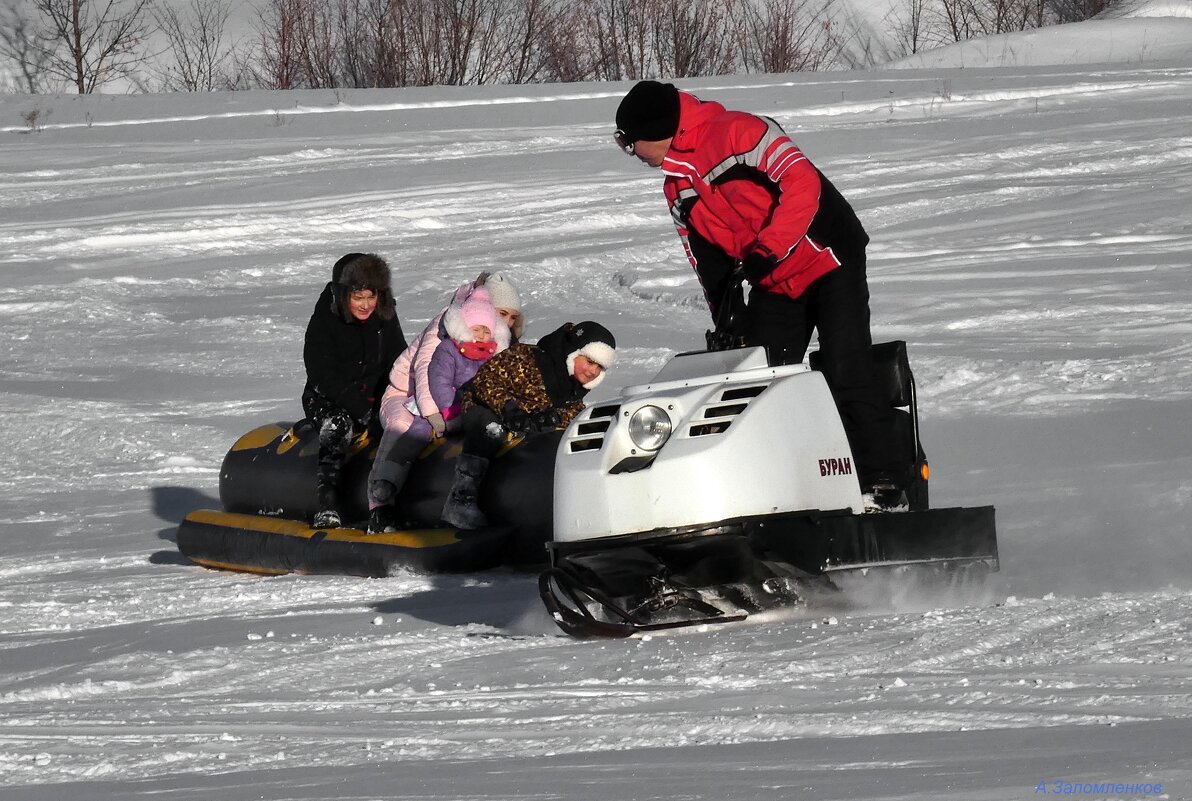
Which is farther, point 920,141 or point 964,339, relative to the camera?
point 920,141

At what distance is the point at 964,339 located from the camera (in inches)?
425

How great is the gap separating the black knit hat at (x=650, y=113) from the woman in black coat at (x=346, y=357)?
2457 millimetres

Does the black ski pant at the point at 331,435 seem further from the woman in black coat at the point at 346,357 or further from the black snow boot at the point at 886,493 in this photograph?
the black snow boot at the point at 886,493

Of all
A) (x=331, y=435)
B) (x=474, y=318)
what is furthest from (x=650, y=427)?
(x=331, y=435)

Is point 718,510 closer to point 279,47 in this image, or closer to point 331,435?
point 331,435

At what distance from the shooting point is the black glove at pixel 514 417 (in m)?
6.72

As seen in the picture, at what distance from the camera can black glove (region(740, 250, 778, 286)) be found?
529 centimetres

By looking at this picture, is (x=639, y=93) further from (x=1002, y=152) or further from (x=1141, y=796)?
(x=1002, y=152)

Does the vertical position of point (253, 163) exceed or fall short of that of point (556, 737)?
it exceeds it

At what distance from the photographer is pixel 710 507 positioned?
185 inches

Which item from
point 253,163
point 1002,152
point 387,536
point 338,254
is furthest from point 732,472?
point 253,163

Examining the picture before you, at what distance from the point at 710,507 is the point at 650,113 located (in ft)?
4.49

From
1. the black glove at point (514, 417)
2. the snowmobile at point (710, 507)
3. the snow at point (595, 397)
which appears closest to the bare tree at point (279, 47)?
the snow at point (595, 397)

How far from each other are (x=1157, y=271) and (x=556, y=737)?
928cm
